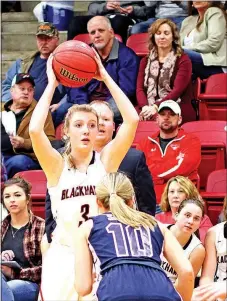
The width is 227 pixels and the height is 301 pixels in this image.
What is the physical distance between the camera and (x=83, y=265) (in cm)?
485

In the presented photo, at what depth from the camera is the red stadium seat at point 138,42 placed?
10.1m

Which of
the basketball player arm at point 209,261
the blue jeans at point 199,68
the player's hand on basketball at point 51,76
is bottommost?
the basketball player arm at point 209,261

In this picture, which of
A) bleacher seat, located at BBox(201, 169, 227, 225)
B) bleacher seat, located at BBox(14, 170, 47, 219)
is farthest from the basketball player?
bleacher seat, located at BBox(14, 170, 47, 219)

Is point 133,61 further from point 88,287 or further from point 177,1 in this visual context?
point 88,287

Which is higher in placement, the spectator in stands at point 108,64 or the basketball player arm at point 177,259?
the spectator in stands at point 108,64

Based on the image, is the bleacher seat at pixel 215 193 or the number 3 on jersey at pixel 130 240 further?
the bleacher seat at pixel 215 193

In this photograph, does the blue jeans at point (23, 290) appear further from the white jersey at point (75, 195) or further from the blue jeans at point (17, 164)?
the blue jeans at point (17, 164)

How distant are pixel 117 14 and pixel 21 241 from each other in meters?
3.64

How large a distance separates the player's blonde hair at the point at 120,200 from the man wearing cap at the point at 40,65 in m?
4.61

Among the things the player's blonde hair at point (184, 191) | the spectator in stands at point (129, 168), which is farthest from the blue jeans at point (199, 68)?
the spectator in stands at point (129, 168)

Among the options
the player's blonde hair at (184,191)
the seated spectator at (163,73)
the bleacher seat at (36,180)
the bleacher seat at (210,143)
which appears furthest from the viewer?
the seated spectator at (163,73)

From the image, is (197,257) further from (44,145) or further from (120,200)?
(120,200)

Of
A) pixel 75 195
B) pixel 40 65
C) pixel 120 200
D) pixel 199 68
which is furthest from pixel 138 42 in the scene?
pixel 120 200

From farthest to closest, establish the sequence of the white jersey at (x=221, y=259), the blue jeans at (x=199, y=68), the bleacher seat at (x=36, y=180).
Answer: the blue jeans at (x=199, y=68) → the bleacher seat at (x=36, y=180) → the white jersey at (x=221, y=259)
